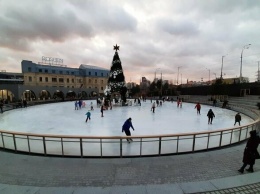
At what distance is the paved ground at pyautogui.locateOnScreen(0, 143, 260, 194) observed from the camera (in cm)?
412

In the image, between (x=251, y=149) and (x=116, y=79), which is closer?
(x=251, y=149)

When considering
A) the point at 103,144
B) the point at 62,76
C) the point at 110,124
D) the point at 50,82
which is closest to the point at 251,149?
the point at 103,144

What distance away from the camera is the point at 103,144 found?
5977 mm

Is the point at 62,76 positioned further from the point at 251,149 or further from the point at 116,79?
the point at 251,149

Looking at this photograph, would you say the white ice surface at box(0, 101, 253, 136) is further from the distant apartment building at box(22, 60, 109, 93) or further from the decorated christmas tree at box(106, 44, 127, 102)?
the distant apartment building at box(22, 60, 109, 93)

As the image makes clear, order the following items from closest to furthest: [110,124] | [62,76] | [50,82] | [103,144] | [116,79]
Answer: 1. [103,144]
2. [110,124]
3. [116,79]
4. [50,82]
5. [62,76]

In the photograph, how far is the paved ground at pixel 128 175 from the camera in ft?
13.5

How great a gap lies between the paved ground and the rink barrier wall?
308mm

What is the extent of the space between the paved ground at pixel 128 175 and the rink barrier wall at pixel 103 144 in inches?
12.1

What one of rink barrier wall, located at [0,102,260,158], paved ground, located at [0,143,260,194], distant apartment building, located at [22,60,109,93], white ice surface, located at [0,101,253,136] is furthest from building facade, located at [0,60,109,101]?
paved ground, located at [0,143,260,194]

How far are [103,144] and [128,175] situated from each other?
164 centimetres

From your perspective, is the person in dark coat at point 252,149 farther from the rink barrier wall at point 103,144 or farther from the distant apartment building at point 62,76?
the distant apartment building at point 62,76

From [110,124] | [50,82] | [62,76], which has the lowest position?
[110,124]

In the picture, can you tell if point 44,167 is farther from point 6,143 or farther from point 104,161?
point 6,143
